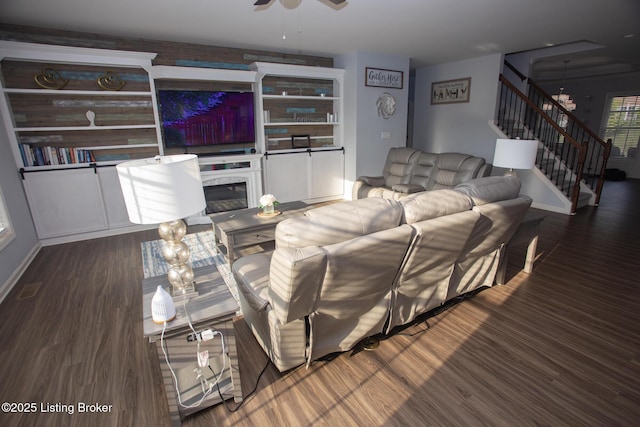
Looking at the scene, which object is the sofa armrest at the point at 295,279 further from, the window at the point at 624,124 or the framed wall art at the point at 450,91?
the window at the point at 624,124

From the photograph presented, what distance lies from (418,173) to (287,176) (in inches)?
85.4

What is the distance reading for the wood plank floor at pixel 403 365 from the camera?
5.56ft

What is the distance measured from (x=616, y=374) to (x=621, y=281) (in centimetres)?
153

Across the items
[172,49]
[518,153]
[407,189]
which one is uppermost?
[172,49]

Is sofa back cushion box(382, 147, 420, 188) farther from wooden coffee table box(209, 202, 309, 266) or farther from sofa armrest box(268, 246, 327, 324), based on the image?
sofa armrest box(268, 246, 327, 324)

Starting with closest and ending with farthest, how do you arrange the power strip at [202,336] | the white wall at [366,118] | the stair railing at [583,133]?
the power strip at [202,336], the stair railing at [583,133], the white wall at [366,118]

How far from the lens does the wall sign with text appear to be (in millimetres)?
5594

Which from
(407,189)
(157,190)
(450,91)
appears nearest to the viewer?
(157,190)

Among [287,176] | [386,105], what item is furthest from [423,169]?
[287,176]

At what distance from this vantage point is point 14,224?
136 inches

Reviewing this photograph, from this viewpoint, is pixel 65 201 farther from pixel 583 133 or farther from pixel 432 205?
pixel 583 133

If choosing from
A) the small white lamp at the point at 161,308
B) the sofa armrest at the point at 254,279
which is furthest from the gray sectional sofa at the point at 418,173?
the small white lamp at the point at 161,308

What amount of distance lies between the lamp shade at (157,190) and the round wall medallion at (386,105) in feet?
16.2

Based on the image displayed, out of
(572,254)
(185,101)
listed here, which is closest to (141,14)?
(185,101)
